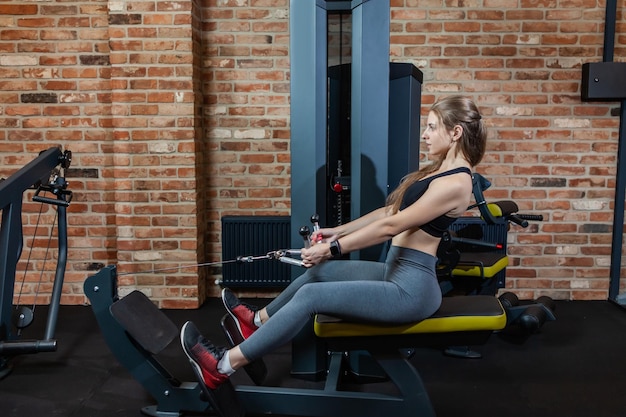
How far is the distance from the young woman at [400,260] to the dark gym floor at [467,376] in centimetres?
53

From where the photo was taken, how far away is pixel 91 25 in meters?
3.86

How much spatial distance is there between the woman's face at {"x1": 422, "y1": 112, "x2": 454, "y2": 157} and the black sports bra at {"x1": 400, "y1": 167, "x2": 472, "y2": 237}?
0.11m

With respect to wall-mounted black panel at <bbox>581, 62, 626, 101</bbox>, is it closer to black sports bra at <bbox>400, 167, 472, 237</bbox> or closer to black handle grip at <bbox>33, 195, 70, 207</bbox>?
black sports bra at <bbox>400, 167, 472, 237</bbox>

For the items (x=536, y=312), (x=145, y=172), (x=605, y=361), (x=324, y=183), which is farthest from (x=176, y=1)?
(x=605, y=361)

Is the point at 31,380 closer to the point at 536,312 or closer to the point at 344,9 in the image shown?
the point at 344,9

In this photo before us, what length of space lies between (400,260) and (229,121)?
2168mm

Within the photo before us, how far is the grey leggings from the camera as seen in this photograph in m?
2.09

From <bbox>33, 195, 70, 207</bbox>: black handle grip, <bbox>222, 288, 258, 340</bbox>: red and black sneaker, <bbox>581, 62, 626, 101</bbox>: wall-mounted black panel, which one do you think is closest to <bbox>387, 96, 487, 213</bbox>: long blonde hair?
<bbox>222, 288, 258, 340</bbox>: red and black sneaker

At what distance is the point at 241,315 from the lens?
2.48m

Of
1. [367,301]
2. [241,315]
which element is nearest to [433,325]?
[367,301]

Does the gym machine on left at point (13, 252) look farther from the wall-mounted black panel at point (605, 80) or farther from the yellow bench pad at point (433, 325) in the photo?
the wall-mounted black panel at point (605, 80)

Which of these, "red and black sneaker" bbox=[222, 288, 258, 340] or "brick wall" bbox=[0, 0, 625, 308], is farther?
"brick wall" bbox=[0, 0, 625, 308]

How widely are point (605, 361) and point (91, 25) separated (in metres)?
3.54

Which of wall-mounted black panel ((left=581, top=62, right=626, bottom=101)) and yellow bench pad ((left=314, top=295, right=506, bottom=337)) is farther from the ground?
wall-mounted black panel ((left=581, top=62, right=626, bottom=101))
